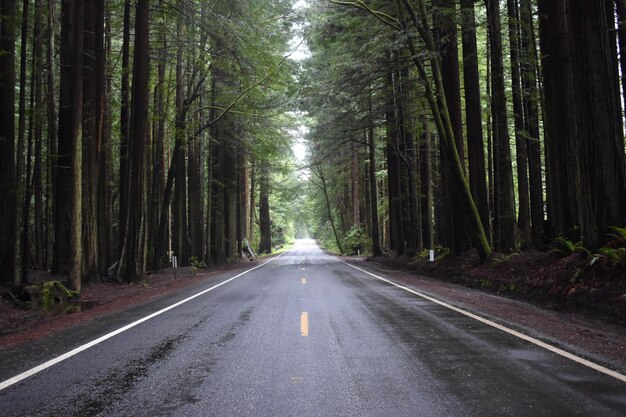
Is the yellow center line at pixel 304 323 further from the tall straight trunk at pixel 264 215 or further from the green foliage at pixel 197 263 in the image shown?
Answer: the tall straight trunk at pixel 264 215

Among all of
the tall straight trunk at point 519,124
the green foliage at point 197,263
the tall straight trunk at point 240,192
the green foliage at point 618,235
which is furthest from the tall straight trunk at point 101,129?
the green foliage at point 618,235

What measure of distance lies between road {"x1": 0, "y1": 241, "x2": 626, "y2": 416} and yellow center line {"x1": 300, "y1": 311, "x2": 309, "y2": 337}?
0.11 ft

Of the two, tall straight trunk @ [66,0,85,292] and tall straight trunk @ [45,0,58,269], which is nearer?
tall straight trunk @ [66,0,85,292]

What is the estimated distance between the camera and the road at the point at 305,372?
404 cm

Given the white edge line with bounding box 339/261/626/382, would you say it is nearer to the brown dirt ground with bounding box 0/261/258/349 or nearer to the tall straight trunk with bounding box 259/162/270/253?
the brown dirt ground with bounding box 0/261/258/349

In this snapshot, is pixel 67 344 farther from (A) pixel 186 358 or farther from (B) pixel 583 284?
(B) pixel 583 284

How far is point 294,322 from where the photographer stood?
812 cm

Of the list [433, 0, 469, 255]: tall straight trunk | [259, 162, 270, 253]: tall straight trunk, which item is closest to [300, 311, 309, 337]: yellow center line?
[433, 0, 469, 255]: tall straight trunk

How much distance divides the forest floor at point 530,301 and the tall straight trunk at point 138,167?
111cm

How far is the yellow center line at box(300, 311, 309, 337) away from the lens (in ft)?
23.6

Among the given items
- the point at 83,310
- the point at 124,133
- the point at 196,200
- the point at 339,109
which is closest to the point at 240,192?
the point at 196,200

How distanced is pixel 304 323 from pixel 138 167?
11627 mm

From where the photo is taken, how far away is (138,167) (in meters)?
17.0

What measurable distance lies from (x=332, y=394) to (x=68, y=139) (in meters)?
14.0
